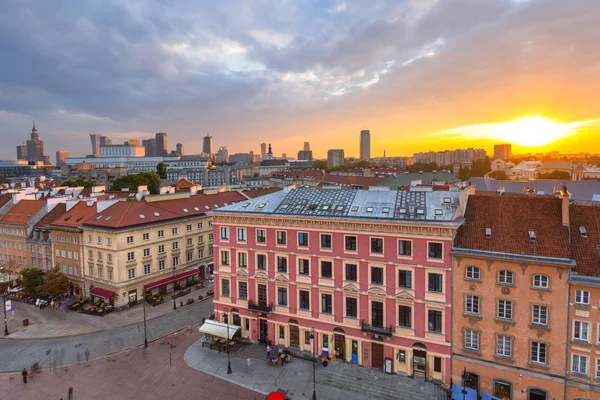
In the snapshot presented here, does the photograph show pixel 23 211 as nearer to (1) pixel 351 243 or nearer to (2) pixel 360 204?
(1) pixel 351 243

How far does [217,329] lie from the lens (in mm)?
41438

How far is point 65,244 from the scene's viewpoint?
60344mm

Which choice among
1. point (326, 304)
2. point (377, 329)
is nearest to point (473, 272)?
point (377, 329)

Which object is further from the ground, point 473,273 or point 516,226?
point 516,226

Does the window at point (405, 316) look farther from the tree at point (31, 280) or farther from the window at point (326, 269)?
the tree at point (31, 280)

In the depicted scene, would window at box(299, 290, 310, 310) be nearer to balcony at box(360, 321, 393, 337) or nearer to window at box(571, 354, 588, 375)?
balcony at box(360, 321, 393, 337)

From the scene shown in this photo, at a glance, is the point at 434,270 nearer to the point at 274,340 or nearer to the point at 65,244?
the point at 274,340

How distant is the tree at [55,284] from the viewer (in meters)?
54.6

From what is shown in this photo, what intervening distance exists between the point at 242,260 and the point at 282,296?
6.36 metres

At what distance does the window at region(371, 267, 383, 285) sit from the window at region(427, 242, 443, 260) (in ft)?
16.2

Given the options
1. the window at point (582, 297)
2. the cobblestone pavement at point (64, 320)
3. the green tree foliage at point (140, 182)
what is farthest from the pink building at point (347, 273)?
the green tree foliage at point (140, 182)

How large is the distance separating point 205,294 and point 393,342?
3458cm

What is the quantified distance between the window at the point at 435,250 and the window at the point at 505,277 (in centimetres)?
489

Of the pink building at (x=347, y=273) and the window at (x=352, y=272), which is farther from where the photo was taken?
the window at (x=352, y=272)
